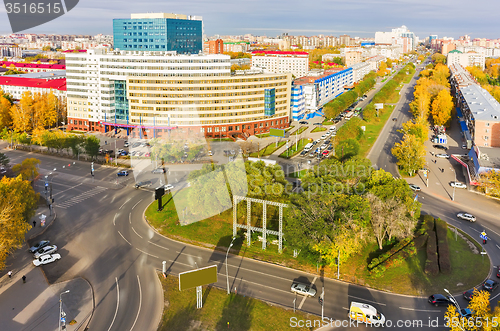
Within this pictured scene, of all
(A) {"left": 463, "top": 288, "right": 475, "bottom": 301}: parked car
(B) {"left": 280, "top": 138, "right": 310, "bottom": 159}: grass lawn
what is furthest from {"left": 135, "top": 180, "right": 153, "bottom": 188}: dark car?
(A) {"left": 463, "top": 288, "right": 475, "bottom": 301}: parked car

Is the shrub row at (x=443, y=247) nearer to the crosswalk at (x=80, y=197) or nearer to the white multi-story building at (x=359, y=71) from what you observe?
the crosswalk at (x=80, y=197)

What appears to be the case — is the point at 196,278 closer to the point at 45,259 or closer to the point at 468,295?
the point at 45,259

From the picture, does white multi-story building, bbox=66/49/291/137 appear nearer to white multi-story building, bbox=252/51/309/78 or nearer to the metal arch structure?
the metal arch structure

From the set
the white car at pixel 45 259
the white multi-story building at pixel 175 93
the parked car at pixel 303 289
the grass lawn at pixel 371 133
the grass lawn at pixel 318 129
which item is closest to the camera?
the parked car at pixel 303 289

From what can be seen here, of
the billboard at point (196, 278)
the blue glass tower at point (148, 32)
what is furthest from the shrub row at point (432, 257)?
the blue glass tower at point (148, 32)

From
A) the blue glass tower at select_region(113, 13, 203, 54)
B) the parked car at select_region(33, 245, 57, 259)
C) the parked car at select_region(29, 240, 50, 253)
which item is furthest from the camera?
the blue glass tower at select_region(113, 13, 203, 54)

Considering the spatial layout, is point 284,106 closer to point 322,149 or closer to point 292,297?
point 322,149

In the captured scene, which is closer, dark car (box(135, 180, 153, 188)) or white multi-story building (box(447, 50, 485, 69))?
dark car (box(135, 180, 153, 188))
